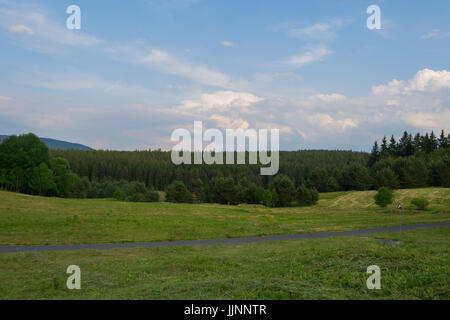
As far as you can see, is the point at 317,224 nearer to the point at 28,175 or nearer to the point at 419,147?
the point at 28,175

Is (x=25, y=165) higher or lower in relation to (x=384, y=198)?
higher

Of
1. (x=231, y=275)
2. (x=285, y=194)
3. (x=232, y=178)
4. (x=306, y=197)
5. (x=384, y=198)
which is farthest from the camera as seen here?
(x=232, y=178)

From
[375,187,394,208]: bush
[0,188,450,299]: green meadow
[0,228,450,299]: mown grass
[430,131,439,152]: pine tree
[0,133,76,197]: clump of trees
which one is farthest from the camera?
[430,131,439,152]: pine tree

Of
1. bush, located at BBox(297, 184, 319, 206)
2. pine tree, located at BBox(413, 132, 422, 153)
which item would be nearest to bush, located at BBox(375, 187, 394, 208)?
bush, located at BBox(297, 184, 319, 206)

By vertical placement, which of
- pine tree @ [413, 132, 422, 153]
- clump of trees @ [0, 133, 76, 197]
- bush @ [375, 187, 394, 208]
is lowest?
bush @ [375, 187, 394, 208]

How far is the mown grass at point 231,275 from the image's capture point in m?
9.25

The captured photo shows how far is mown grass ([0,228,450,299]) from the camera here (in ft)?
30.3

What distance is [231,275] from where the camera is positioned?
12.9 m

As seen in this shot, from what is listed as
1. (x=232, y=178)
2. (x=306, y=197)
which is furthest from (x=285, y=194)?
(x=232, y=178)

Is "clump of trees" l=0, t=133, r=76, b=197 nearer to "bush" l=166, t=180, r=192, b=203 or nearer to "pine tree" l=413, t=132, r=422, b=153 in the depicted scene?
"bush" l=166, t=180, r=192, b=203

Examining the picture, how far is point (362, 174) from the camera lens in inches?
3332

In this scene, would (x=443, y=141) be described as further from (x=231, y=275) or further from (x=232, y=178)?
(x=231, y=275)

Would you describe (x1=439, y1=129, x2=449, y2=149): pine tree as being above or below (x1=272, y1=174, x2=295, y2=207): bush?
above

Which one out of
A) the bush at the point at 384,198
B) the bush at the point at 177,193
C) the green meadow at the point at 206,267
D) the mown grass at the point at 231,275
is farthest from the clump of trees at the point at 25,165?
the bush at the point at 384,198
